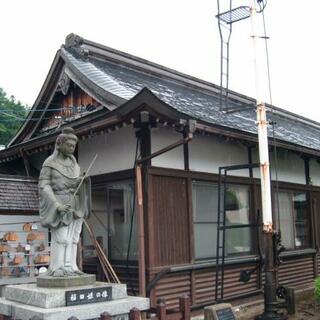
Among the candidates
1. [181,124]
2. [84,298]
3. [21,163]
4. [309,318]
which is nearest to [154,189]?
[181,124]

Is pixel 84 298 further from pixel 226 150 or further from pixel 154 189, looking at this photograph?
pixel 226 150

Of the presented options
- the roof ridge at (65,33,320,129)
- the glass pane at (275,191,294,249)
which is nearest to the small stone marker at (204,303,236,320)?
the roof ridge at (65,33,320,129)

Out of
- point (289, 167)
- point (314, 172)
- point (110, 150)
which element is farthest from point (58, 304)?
point (314, 172)

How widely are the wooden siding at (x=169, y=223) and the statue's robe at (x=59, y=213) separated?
2.38 m

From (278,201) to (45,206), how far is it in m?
7.65

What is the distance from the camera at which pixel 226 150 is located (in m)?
11.5

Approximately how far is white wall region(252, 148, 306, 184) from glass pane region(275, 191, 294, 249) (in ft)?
1.57

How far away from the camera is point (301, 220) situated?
13.9 metres

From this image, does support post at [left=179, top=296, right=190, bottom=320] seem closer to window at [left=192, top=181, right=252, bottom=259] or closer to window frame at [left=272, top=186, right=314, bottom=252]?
window at [left=192, top=181, right=252, bottom=259]

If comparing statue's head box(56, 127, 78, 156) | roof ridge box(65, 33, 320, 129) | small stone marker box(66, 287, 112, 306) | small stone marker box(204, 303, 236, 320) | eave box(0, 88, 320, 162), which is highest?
roof ridge box(65, 33, 320, 129)

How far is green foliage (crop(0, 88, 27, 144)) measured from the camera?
27.8 m

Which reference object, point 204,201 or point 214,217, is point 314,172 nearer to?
point 214,217

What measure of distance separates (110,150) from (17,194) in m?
2.36

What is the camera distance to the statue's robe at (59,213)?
6.76 meters
